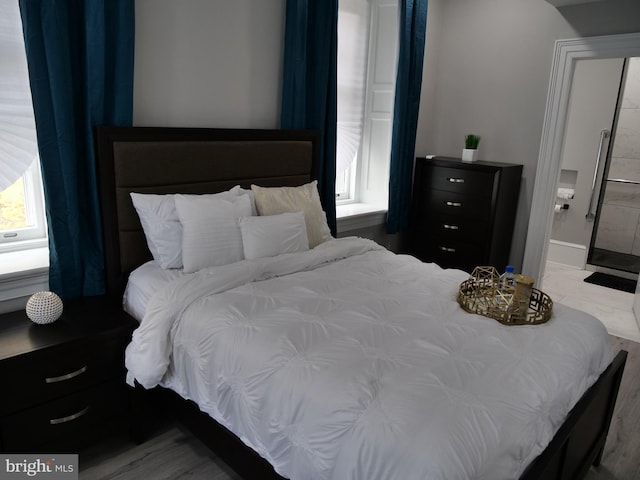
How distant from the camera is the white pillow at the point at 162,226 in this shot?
7.64 ft

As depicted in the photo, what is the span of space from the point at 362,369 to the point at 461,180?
2669mm

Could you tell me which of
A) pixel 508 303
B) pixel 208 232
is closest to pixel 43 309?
pixel 208 232

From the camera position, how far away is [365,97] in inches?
159

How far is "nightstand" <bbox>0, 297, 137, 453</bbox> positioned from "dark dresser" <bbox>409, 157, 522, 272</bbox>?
8.84ft

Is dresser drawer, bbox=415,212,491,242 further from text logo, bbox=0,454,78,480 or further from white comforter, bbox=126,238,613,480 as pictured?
text logo, bbox=0,454,78,480

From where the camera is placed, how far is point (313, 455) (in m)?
1.38

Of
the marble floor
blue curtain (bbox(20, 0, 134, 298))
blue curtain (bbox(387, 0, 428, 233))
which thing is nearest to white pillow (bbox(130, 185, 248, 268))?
blue curtain (bbox(20, 0, 134, 298))

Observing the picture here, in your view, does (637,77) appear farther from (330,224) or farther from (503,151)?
(330,224)

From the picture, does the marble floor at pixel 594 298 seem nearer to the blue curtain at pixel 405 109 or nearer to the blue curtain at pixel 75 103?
the blue curtain at pixel 405 109

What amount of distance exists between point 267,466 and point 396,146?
286cm

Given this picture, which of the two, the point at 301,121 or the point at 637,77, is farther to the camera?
the point at 637,77

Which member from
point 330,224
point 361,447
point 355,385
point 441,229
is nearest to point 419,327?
point 355,385

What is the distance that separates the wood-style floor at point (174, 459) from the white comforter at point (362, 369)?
0.39 m

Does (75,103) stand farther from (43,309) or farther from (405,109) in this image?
(405,109)
